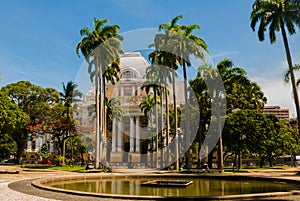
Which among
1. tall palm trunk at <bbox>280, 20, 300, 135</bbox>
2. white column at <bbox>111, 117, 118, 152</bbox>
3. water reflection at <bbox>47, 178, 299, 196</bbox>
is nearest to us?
water reflection at <bbox>47, 178, 299, 196</bbox>

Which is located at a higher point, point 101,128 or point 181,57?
point 181,57

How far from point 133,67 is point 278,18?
5270 centimetres

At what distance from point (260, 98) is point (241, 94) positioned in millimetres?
5972

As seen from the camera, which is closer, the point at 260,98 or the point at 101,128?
the point at 101,128

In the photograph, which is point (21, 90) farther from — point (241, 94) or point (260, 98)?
point (260, 98)

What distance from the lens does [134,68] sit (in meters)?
77.9

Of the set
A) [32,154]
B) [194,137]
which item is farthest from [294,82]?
[32,154]

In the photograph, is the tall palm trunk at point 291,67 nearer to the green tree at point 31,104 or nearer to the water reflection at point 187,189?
the water reflection at point 187,189

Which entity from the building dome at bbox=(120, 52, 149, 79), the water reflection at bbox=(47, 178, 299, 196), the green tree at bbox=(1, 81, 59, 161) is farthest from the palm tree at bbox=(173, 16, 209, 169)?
the building dome at bbox=(120, 52, 149, 79)

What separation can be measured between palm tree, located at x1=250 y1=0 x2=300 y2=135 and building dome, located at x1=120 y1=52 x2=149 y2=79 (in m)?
47.6

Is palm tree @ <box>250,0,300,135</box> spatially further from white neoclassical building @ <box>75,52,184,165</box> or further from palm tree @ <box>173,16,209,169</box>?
white neoclassical building @ <box>75,52,184,165</box>

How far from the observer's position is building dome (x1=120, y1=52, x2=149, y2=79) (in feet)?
252

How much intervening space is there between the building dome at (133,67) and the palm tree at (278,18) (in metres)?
47.6

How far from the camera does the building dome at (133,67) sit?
76.9 meters
